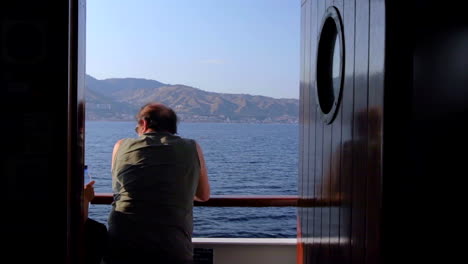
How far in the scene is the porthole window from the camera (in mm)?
1604

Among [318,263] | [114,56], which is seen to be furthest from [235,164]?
[318,263]

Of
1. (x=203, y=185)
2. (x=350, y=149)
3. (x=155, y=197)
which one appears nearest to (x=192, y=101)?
(x=203, y=185)

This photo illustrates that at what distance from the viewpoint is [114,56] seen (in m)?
63.9

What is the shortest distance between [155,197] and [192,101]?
177ft

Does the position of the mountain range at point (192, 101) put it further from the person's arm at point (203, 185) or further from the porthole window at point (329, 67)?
the porthole window at point (329, 67)

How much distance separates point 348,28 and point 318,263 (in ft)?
3.01
